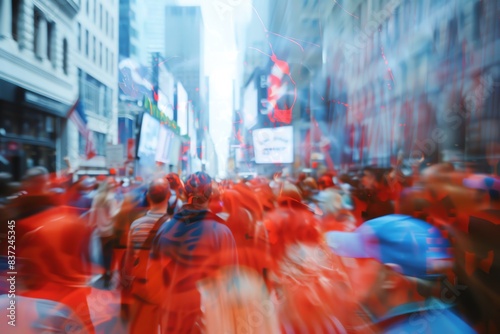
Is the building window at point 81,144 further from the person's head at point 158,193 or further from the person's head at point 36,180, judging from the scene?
the person's head at point 158,193

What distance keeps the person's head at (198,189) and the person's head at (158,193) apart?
253 millimetres

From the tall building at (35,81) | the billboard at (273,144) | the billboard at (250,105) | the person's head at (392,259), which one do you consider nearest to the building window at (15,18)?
the tall building at (35,81)

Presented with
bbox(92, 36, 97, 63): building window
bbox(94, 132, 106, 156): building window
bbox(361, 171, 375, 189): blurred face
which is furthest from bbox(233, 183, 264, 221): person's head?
bbox(92, 36, 97, 63): building window

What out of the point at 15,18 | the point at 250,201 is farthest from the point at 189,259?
the point at 15,18

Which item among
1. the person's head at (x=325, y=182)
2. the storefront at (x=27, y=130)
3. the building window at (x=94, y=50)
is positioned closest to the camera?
the storefront at (x=27, y=130)

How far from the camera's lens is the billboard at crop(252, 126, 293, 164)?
2135 mm

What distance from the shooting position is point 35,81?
3.97 ft

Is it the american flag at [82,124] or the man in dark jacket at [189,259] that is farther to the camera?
the man in dark jacket at [189,259]

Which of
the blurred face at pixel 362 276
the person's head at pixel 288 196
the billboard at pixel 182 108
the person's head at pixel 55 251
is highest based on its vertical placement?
the billboard at pixel 182 108

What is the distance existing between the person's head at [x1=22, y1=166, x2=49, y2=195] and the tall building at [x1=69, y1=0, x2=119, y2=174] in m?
0.11

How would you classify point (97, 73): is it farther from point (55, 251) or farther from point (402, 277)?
point (402, 277)

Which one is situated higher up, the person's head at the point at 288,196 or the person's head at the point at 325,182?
the person's head at the point at 325,182

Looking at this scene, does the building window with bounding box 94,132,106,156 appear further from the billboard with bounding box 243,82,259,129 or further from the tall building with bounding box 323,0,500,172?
the tall building with bounding box 323,0,500,172

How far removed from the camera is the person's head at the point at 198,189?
5.22ft
